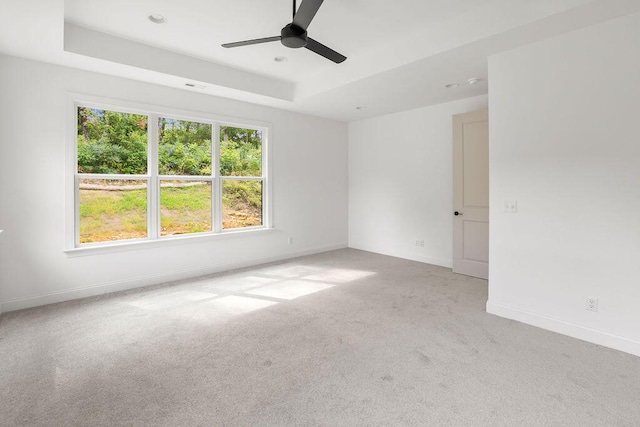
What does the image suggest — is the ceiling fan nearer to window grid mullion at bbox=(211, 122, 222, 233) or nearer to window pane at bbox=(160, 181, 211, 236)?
window grid mullion at bbox=(211, 122, 222, 233)

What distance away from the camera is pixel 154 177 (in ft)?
13.4

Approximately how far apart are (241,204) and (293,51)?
2.36 metres

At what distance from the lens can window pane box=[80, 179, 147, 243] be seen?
3.67 meters

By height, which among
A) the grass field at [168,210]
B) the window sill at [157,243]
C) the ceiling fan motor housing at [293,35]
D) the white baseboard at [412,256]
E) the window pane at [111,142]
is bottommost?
the white baseboard at [412,256]

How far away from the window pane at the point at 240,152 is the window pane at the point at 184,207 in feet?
1.49

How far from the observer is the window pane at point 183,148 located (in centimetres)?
418

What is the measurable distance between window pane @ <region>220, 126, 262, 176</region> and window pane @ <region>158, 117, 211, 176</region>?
0.76 feet

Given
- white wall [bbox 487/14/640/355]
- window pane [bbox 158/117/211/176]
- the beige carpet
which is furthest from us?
window pane [bbox 158/117/211/176]

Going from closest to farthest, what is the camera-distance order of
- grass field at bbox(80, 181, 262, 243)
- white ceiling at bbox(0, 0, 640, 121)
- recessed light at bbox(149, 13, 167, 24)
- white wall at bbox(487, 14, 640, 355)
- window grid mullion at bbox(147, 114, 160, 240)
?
1. white wall at bbox(487, 14, 640, 355)
2. white ceiling at bbox(0, 0, 640, 121)
3. recessed light at bbox(149, 13, 167, 24)
4. grass field at bbox(80, 181, 262, 243)
5. window grid mullion at bbox(147, 114, 160, 240)

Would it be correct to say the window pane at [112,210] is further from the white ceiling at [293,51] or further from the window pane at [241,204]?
the white ceiling at [293,51]

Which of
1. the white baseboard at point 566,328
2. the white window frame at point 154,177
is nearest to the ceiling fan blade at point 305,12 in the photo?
the white window frame at point 154,177

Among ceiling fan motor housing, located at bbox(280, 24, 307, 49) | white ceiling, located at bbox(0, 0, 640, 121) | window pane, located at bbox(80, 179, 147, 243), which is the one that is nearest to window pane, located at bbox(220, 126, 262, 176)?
white ceiling, located at bbox(0, 0, 640, 121)

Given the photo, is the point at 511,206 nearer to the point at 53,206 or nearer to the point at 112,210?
the point at 112,210

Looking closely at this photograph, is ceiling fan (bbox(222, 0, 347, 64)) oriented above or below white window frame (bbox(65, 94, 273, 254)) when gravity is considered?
above
